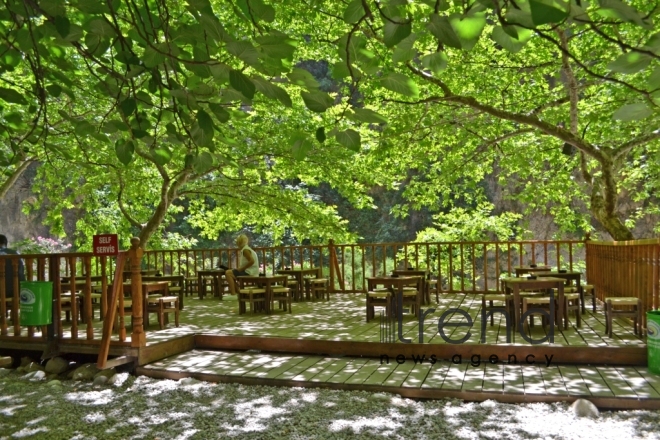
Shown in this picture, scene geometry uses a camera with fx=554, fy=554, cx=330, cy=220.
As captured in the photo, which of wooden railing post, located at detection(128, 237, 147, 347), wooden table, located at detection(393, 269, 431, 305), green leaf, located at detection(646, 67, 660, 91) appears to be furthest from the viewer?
wooden table, located at detection(393, 269, 431, 305)

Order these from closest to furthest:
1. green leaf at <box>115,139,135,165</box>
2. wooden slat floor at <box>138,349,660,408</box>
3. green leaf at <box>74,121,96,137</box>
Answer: green leaf at <box>115,139,135,165</box>, green leaf at <box>74,121,96,137</box>, wooden slat floor at <box>138,349,660,408</box>

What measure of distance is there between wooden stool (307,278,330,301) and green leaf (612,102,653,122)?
337 inches

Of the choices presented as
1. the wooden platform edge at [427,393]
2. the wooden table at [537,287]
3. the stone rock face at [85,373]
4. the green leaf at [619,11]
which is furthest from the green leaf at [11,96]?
the wooden table at [537,287]

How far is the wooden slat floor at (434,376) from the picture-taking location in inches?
164

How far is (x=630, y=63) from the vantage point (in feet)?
4.24

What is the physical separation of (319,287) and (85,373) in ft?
16.3

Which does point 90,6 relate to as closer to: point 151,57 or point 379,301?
point 151,57

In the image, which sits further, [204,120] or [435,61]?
[204,120]

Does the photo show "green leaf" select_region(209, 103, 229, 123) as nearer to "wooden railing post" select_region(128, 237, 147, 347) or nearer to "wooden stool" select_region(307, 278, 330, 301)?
"wooden railing post" select_region(128, 237, 147, 347)

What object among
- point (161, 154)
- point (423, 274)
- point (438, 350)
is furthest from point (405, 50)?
point (423, 274)

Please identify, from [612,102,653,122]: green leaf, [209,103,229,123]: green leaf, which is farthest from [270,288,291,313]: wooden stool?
[612,102,653,122]: green leaf

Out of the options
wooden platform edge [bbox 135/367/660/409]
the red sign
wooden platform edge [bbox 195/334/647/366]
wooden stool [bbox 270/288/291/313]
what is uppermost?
the red sign

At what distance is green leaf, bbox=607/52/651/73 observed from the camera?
1.28 metres

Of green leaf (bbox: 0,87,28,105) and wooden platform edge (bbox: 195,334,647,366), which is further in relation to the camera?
wooden platform edge (bbox: 195,334,647,366)
